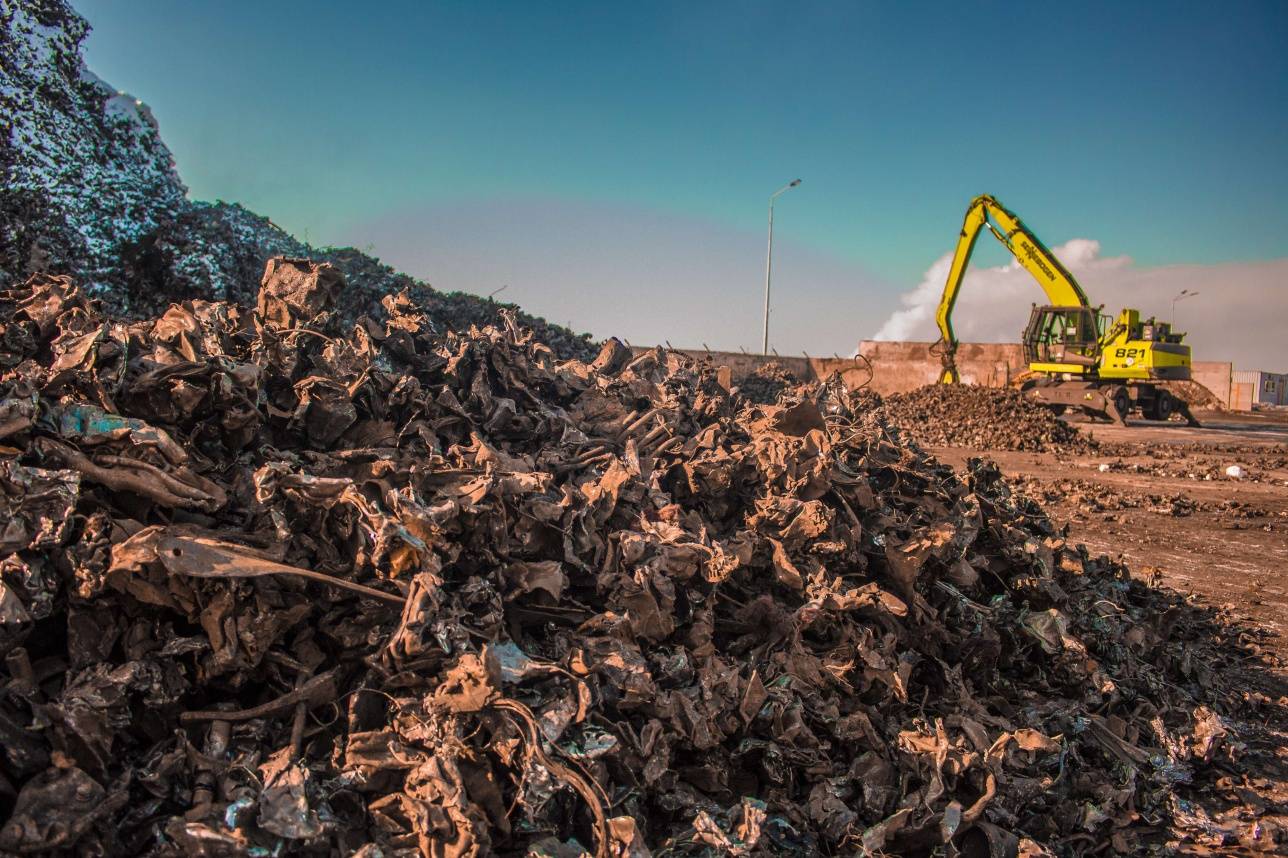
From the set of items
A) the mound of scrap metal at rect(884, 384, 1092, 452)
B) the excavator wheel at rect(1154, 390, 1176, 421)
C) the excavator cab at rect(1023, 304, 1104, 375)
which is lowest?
the mound of scrap metal at rect(884, 384, 1092, 452)

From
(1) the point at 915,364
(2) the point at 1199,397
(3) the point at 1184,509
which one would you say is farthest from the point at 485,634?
(2) the point at 1199,397

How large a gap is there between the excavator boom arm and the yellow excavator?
1.0 inches

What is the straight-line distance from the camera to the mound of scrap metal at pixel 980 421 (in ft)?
48.3

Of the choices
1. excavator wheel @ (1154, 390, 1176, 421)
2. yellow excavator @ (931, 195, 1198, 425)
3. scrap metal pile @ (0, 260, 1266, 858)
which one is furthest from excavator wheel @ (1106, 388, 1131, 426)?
scrap metal pile @ (0, 260, 1266, 858)

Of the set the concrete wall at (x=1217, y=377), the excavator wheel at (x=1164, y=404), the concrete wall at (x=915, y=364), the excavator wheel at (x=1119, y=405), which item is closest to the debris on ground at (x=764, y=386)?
the concrete wall at (x=915, y=364)

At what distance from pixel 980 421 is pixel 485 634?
15669 millimetres

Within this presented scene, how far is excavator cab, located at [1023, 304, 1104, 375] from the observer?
1844 centimetres

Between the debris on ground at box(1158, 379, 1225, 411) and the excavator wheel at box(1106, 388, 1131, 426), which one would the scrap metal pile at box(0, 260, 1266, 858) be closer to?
the excavator wheel at box(1106, 388, 1131, 426)

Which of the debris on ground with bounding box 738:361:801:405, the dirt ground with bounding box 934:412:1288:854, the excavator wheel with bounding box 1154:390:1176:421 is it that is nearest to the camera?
the dirt ground with bounding box 934:412:1288:854

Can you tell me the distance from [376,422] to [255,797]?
5.65 ft

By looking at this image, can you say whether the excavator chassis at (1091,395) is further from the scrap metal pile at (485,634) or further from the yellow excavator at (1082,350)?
the scrap metal pile at (485,634)

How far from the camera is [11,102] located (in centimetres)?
566

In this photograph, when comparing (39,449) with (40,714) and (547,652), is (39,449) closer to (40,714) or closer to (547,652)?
(40,714)

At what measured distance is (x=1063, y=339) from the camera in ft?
62.1
